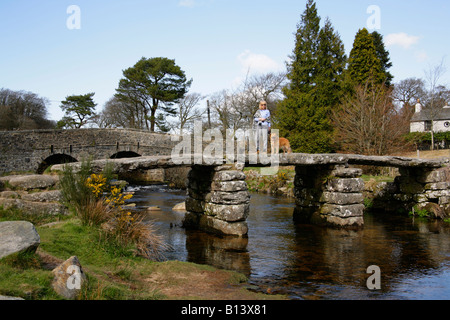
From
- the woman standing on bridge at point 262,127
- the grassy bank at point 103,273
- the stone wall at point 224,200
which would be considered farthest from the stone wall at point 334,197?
the grassy bank at point 103,273

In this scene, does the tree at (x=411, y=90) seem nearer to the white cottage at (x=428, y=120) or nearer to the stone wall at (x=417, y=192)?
the white cottage at (x=428, y=120)

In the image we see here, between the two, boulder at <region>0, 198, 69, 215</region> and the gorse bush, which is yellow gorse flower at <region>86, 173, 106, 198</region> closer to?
the gorse bush

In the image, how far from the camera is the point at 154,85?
1410 inches

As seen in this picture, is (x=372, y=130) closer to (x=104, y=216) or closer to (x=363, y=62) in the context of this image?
(x=363, y=62)

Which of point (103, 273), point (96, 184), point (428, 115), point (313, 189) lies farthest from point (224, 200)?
point (428, 115)

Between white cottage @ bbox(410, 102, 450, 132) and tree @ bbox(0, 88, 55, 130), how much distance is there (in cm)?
4325

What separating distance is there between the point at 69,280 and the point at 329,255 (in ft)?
18.6

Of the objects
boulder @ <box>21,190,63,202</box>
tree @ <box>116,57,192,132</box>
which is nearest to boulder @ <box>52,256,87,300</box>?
boulder @ <box>21,190,63,202</box>

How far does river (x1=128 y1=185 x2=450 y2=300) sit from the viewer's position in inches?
216
